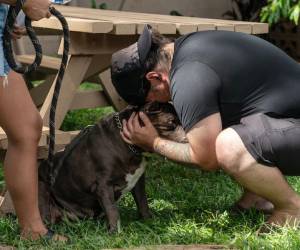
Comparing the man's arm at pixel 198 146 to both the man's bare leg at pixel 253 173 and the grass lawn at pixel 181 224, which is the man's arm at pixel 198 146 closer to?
the man's bare leg at pixel 253 173

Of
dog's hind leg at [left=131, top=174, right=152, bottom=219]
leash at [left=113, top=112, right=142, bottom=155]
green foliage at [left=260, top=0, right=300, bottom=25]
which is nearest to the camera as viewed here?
leash at [left=113, top=112, right=142, bottom=155]

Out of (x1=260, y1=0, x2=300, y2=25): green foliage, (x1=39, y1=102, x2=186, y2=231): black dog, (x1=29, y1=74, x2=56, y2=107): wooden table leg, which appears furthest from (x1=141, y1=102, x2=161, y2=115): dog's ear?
(x1=260, y1=0, x2=300, y2=25): green foliage

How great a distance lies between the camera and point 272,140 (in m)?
3.51

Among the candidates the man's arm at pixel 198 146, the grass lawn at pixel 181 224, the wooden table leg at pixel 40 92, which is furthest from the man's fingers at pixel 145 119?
the wooden table leg at pixel 40 92

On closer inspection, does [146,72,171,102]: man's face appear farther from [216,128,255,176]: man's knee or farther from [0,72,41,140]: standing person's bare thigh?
[0,72,41,140]: standing person's bare thigh

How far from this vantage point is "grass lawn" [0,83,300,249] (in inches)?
137

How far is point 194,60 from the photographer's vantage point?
→ 3.48 metres

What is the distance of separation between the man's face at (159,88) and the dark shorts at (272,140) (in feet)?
1.34

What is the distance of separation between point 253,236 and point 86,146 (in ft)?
3.58

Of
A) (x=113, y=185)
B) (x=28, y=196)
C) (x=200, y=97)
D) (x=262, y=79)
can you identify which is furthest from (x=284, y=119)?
(x=28, y=196)

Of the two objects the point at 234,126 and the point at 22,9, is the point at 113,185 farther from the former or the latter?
the point at 22,9

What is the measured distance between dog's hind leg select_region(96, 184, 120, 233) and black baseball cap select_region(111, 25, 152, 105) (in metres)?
0.53

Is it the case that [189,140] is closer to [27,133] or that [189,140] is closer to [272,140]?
[272,140]

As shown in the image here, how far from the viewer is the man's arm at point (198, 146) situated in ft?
11.2
